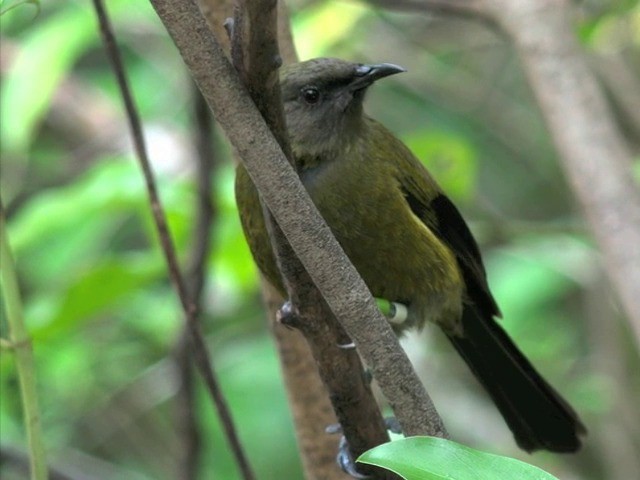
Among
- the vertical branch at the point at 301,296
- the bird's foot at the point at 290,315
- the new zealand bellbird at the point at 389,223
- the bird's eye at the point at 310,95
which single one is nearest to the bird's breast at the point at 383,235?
the new zealand bellbird at the point at 389,223

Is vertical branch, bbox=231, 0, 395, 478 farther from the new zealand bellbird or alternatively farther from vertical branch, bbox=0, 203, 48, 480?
the new zealand bellbird

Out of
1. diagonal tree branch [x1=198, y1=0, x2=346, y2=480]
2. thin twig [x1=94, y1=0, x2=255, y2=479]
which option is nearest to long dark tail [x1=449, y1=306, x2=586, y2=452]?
diagonal tree branch [x1=198, y1=0, x2=346, y2=480]

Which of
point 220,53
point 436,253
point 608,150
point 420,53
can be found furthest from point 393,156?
point 420,53

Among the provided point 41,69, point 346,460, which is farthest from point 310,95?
point 41,69

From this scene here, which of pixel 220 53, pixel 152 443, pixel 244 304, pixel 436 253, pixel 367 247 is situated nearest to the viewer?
pixel 220 53

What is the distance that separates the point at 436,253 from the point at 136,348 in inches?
79.4

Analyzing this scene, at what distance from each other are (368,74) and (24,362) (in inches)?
35.5

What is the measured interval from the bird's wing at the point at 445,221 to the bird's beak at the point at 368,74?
235 millimetres

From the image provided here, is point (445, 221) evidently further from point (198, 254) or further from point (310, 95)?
point (198, 254)

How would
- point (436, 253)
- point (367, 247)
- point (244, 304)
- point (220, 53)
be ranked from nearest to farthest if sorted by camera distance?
point (220, 53) < point (367, 247) < point (436, 253) < point (244, 304)

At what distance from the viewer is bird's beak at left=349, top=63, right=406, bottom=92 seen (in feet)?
7.06

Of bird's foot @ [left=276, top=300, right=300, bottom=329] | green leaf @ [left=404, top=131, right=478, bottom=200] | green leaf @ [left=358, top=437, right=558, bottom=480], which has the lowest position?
green leaf @ [left=358, top=437, right=558, bottom=480]

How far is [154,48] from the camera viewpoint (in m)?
4.71

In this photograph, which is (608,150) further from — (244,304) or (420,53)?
(420,53)
